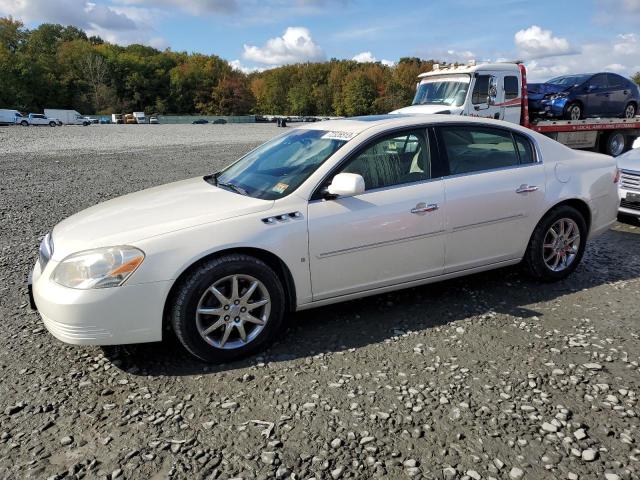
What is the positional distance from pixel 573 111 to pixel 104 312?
43.8ft

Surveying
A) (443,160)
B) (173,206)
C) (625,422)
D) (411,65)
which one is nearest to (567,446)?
(625,422)

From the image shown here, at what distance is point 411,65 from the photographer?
12000 centimetres

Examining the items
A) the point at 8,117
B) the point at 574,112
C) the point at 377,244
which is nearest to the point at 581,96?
the point at 574,112

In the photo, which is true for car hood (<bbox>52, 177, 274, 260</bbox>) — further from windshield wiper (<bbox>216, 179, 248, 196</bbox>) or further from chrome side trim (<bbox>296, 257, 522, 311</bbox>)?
chrome side trim (<bbox>296, 257, 522, 311</bbox>)

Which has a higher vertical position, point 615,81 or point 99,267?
point 615,81

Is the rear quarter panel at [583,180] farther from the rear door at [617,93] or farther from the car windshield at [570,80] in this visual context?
the rear door at [617,93]

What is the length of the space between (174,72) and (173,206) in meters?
127

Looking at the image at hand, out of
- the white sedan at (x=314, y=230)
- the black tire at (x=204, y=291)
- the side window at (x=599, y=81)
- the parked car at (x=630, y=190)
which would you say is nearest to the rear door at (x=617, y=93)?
the side window at (x=599, y=81)

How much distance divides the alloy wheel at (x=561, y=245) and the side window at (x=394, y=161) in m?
1.48

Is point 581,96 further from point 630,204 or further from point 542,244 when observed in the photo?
point 542,244

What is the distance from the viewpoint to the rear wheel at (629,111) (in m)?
14.3

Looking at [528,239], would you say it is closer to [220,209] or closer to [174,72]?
[220,209]

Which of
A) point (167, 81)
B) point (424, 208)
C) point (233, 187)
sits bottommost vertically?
point (424, 208)

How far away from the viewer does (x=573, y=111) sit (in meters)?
13.1
